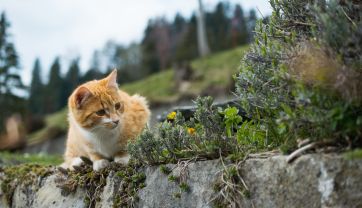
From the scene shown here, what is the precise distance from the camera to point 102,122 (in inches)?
169

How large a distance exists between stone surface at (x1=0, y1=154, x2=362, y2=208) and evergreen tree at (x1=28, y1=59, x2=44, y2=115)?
50.3 m

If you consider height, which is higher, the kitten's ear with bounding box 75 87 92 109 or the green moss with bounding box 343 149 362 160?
the kitten's ear with bounding box 75 87 92 109

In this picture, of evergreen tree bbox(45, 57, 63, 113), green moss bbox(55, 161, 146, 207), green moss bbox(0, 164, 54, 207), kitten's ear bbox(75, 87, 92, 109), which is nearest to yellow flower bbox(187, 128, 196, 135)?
green moss bbox(55, 161, 146, 207)

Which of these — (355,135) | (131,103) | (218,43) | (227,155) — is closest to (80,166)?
(131,103)

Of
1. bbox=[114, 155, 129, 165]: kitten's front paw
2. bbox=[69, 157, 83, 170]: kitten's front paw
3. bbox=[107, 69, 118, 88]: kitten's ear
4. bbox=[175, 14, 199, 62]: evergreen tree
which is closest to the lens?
bbox=[114, 155, 129, 165]: kitten's front paw

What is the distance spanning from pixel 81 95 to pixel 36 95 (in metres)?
53.6

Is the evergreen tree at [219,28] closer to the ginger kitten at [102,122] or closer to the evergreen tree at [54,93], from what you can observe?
the evergreen tree at [54,93]

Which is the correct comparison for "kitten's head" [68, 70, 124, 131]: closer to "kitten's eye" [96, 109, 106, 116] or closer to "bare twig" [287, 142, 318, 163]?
"kitten's eye" [96, 109, 106, 116]

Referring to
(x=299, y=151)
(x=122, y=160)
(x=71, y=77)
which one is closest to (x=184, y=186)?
(x=299, y=151)

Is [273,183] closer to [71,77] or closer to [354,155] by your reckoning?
[354,155]

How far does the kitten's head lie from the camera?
4.32 m

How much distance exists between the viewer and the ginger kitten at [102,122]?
434 cm

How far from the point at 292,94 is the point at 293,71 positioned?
5.5 inches

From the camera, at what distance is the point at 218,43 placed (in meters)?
49.6
